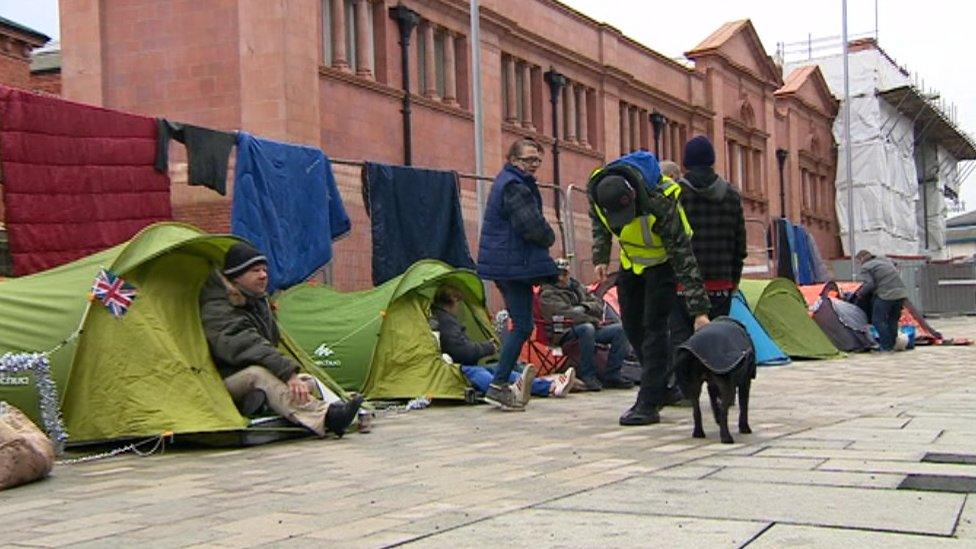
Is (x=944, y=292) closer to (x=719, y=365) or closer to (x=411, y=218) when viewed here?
(x=411, y=218)

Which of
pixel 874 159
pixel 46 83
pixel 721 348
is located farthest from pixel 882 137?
pixel 721 348

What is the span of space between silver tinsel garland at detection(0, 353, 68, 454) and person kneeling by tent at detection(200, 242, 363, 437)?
3.34 feet

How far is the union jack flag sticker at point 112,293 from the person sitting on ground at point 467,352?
3.49 metres

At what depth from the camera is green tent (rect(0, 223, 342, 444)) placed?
23.4ft

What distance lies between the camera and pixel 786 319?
664 inches

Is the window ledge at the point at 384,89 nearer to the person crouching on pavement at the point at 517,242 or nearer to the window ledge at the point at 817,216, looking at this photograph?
the person crouching on pavement at the point at 517,242

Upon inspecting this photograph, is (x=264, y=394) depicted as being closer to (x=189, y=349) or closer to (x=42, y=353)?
(x=189, y=349)

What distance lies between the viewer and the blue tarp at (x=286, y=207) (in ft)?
35.8

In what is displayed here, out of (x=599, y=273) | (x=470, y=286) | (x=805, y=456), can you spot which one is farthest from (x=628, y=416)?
(x=470, y=286)

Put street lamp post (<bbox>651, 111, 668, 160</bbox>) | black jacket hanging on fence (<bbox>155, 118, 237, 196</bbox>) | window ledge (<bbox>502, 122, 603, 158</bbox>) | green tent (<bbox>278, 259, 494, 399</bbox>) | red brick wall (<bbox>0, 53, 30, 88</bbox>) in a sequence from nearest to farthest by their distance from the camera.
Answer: green tent (<bbox>278, 259, 494, 399</bbox>) → black jacket hanging on fence (<bbox>155, 118, 237, 196</bbox>) → red brick wall (<bbox>0, 53, 30, 88</bbox>) → window ledge (<bbox>502, 122, 603, 158</bbox>) → street lamp post (<bbox>651, 111, 668, 160</bbox>)

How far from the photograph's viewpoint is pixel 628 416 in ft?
25.5

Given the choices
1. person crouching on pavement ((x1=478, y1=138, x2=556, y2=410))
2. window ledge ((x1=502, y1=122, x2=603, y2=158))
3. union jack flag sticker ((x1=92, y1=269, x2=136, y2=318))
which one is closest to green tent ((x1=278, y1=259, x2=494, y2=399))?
person crouching on pavement ((x1=478, y1=138, x2=556, y2=410))

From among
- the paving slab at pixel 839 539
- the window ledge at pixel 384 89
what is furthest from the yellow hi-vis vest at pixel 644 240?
the window ledge at pixel 384 89

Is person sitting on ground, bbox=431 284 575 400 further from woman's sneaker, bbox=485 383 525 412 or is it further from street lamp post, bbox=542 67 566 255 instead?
street lamp post, bbox=542 67 566 255
